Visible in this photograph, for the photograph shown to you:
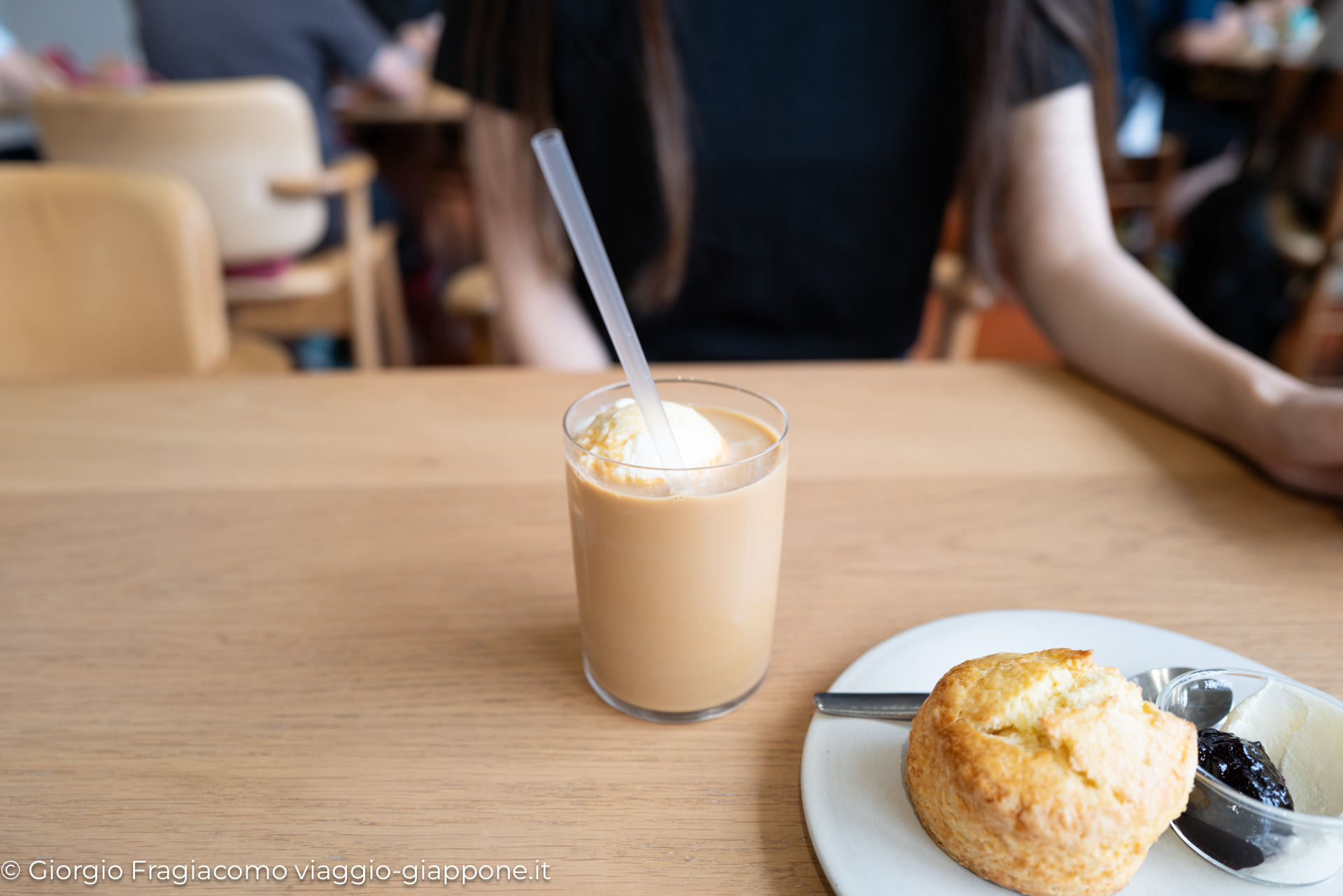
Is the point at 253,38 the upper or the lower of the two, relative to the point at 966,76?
upper

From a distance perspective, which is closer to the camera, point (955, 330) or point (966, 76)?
point (966, 76)

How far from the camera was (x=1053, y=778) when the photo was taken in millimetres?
339

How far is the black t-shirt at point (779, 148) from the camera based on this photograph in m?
1.02

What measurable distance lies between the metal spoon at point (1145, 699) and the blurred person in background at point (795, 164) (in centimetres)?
41

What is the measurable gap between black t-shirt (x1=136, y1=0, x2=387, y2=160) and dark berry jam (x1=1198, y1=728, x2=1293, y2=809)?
250cm

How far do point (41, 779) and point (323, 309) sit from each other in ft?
6.37

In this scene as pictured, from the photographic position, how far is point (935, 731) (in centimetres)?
37

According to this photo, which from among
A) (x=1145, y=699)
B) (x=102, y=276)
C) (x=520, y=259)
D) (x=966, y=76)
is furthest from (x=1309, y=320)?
(x=102, y=276)

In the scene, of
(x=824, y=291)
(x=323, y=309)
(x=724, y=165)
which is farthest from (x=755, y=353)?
(x=323, y=309)

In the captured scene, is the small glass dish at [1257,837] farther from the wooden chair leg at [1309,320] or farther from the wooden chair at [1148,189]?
the wooden chair at [1148,189]

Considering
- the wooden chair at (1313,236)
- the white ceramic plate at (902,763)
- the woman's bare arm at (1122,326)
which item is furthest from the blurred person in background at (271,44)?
the wooden chair at (1313,236)

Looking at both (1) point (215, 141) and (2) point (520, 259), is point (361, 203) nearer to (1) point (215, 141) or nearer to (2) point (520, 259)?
(1) point (215, 141)

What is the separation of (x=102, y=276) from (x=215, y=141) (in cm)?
83

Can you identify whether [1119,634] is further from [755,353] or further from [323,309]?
[323,309]
